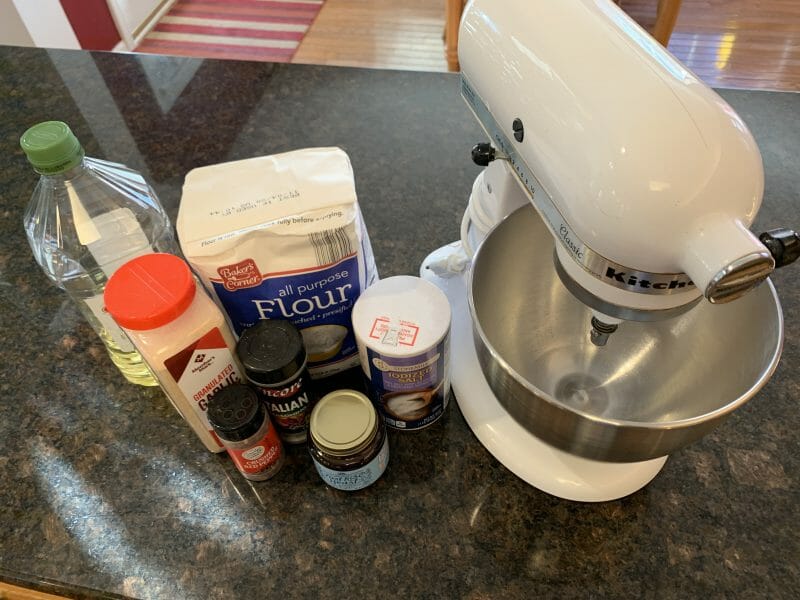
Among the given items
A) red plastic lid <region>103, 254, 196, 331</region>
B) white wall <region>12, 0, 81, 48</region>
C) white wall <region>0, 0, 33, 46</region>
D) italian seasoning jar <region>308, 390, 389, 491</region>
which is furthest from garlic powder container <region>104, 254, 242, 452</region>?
white wall <region>12, 0, 81, 48</region>

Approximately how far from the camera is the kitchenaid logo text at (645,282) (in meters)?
0.42

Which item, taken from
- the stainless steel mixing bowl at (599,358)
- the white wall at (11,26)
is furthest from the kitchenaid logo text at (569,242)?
the white wall at (11,26)

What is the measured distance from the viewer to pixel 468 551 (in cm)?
58

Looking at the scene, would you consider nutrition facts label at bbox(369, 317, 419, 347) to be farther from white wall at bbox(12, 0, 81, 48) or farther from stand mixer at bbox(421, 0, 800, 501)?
white wall at bbox(12, 0, 81, 48)

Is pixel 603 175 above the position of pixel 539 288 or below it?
above

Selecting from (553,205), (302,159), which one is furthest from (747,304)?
(302,159)

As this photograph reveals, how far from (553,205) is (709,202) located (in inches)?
4.6

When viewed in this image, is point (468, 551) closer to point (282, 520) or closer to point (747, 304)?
point (282, 520)

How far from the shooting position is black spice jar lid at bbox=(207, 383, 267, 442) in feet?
1.79

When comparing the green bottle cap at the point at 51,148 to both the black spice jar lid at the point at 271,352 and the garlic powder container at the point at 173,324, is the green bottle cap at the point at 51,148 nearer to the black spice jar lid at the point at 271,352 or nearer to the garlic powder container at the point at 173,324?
the garlic powder container at the point at 173,324

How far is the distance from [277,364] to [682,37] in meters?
2.50

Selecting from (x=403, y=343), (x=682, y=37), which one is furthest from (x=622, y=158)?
(x=682, y=37)

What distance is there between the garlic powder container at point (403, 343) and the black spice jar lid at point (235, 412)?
110 mm

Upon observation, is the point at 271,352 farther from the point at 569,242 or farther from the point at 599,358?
the point at 599,358
